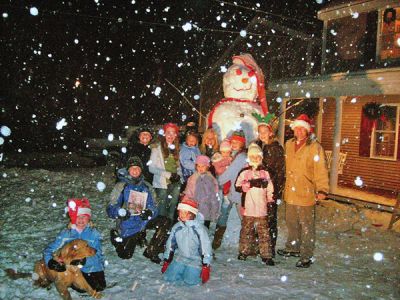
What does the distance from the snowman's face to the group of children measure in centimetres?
250

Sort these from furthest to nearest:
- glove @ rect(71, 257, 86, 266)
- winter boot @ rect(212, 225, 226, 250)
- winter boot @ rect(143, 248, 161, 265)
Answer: winter boot @ rect(212, 225, 226, 250) < winter boot @ rect(143, 248, 161, 265) < glove @ rect(71, 257, 86, 266)

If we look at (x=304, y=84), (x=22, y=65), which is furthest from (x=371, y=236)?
(x=22, y=65)

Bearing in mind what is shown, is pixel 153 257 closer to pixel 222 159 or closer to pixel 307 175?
pixel 222 159

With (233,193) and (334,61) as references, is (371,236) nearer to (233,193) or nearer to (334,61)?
(233,193)

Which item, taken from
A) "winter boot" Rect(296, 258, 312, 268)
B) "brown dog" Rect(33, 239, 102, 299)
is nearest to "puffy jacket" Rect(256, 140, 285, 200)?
"winter boot" Rect(296, 258, 312, 268)

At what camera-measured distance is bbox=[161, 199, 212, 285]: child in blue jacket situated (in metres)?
4.55

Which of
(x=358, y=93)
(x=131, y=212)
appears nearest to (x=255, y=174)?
(x=131, y=212)

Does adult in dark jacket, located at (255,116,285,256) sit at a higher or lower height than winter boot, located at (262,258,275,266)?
higher

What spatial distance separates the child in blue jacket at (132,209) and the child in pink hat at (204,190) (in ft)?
2.06

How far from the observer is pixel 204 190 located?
5684 mm

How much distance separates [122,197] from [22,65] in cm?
2373

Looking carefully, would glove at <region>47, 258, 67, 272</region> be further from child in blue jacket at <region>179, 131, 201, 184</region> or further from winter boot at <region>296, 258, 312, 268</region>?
winter boot at <region>296, 258, 312, 268</region>

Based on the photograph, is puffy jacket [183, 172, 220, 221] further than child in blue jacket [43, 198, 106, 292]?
Yes

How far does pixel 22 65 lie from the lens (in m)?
25.8
